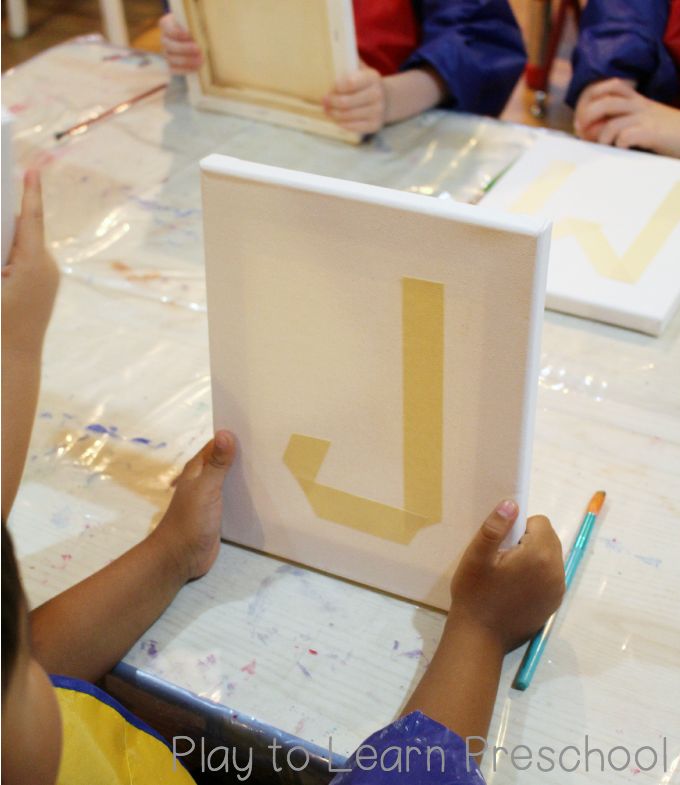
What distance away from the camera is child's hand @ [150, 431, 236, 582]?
659mm

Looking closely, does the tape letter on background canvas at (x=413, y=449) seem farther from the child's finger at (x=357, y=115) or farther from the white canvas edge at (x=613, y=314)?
the child's finger at (x=357, y=115)

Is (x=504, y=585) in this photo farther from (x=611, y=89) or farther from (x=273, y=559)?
(x=611, y=89)

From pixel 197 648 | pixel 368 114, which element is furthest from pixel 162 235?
pixel 197 648

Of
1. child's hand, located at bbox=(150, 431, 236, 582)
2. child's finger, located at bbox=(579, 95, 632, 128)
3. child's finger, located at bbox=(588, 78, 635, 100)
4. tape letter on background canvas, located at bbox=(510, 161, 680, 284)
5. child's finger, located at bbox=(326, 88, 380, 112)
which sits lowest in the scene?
child's hand, located at bbox=(150, 431, 236, 582)

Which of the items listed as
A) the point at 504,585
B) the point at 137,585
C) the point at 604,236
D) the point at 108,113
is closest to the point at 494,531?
the point at 504,585

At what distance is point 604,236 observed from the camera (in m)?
0.94

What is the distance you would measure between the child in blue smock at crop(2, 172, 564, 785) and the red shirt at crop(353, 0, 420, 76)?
31.7 inches

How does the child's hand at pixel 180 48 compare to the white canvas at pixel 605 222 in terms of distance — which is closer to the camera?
the white canvas at pixel 605 222

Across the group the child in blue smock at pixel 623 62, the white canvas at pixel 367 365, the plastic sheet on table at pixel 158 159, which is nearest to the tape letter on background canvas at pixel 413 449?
the white canvas at pixel 367 365

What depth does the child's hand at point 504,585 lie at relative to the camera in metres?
0.59

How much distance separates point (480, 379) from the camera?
552mm

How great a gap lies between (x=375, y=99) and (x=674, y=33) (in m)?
0.45

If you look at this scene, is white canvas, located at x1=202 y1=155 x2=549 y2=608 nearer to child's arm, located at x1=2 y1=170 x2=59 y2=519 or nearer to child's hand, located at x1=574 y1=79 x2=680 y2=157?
child's arm, located at x1=2 y1=170 x2=59 y2=519

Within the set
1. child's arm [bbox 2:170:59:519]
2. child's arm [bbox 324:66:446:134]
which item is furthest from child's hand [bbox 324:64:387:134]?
child's arm [bbox 2:170:59:519]
